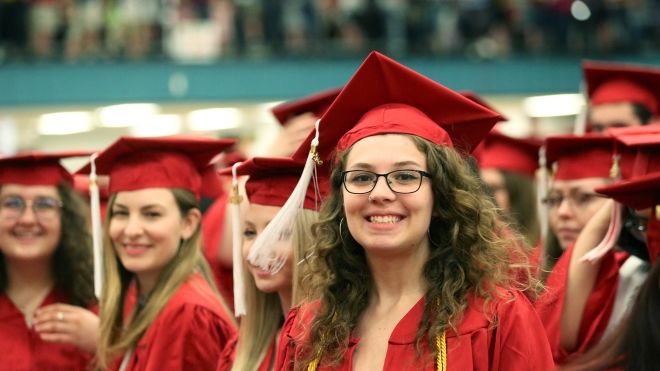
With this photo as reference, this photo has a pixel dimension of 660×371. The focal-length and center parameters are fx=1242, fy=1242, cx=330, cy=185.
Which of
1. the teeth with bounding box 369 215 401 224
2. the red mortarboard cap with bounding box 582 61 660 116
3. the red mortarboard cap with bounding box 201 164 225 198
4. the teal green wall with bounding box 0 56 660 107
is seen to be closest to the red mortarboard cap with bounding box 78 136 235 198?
the red mortarboard cap with bounding box 201 164 225 198

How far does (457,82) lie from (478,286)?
48.5 ft

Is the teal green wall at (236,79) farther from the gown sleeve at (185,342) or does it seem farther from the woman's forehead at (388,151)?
the woman's forehead at (388,151)

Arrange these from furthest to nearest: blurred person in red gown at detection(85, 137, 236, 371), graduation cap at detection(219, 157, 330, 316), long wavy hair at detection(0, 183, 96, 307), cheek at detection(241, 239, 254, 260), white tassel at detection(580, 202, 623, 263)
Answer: long wavy hair at detection(0, 183, 96, 307) → blurred person in red gown at detection(85, 137, 236, 371) → cheek at detection(241, 239, 254, 260) → white tassel at detection(580, 202, 623, 263) → graduation cap at detection(219, 157, 330, 316)

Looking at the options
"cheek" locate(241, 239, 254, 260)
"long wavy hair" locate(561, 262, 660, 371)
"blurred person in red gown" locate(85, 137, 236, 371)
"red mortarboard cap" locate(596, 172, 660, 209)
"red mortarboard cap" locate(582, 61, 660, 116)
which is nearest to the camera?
"long wavy hair" locate(561, 262, 660, 371)

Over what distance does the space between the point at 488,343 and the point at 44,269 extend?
295cm

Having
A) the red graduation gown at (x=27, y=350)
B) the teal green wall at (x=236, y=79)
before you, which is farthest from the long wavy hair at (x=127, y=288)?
the teal green wall at (x=236, y=79)

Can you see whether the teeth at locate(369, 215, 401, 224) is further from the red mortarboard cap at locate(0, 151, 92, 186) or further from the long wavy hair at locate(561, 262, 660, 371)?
the red mortarboard cap at locate(0, 151, 92, 186)

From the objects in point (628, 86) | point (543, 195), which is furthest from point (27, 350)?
point (628, 86)

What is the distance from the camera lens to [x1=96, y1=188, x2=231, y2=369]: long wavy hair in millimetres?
5117

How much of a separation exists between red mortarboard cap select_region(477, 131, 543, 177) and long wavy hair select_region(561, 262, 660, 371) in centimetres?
346

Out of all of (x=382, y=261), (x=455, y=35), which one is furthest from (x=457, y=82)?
(x=382, y=261)

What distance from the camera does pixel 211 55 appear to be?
17.6 metres

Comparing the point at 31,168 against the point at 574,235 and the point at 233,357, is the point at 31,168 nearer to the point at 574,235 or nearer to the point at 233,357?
the point at 233,357

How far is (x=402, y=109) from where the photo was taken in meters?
3.75
